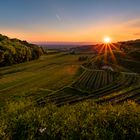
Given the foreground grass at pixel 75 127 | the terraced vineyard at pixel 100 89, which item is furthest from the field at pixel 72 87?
the foreground grass at pixel 75 127

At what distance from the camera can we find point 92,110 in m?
34.0

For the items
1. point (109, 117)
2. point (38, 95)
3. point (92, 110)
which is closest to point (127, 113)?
point (109, 117)

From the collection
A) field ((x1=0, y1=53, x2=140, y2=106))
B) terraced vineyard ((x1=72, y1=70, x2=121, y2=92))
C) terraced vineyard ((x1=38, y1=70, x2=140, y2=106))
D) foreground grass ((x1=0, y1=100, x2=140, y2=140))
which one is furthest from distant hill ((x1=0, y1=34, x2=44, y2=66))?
foreground grass ((x1=0, y1=100, x2=140, y2=140))

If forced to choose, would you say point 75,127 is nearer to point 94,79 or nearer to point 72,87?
point 72,87

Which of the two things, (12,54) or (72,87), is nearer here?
(72,87)

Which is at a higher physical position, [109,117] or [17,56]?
[109,117]

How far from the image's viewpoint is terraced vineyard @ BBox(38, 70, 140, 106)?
2825 inches

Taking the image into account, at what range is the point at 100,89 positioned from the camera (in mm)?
86000

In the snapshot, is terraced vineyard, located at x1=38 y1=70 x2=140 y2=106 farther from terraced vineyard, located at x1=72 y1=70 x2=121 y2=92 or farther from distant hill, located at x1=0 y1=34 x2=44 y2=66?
distant hill, located at x1=0 y1=34 x2=44 y2=66

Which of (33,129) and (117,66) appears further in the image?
(117,66)

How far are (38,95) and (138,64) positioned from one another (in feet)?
264

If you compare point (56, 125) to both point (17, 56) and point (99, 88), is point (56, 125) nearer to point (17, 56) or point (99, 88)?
point (99, 88)

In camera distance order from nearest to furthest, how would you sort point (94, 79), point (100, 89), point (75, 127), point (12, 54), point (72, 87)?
point (75, 127), point (100, 89), point (72, 87), point (94, 79), point (12, 54)

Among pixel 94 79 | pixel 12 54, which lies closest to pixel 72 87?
pixel 94 79
